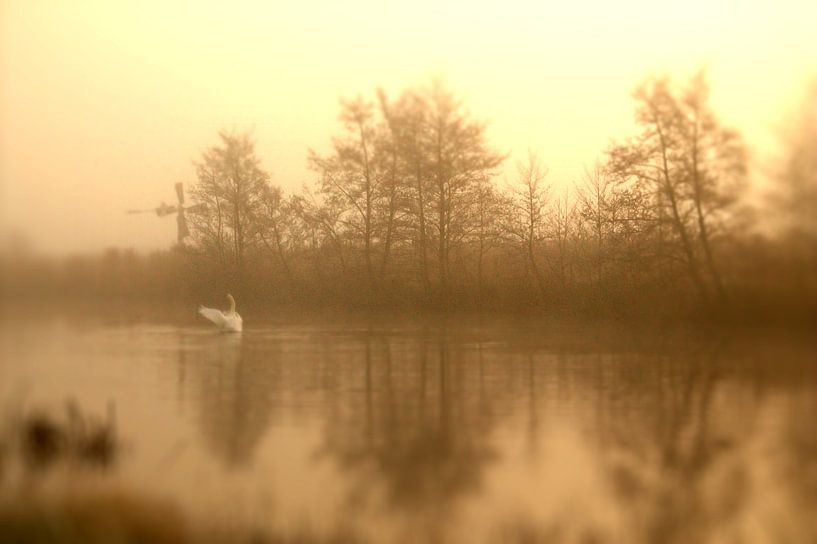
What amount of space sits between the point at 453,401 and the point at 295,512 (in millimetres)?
6251

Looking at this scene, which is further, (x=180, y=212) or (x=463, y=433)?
(x=180, y=212)

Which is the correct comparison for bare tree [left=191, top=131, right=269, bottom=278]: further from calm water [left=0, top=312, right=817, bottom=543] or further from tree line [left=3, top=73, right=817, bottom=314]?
calm water [left=0, top=312, right=817, bottom=543]

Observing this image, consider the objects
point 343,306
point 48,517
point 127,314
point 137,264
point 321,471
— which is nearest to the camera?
point 48,517

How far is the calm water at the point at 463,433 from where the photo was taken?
8438 mm

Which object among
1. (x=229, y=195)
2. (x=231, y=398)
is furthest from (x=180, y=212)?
(x=231, y=398)

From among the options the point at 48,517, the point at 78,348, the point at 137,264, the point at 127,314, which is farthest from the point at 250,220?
the point at 48,517

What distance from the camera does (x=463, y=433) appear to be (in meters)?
11.9

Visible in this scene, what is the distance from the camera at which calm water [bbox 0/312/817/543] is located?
8438mm

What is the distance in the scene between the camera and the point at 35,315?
2162 cm

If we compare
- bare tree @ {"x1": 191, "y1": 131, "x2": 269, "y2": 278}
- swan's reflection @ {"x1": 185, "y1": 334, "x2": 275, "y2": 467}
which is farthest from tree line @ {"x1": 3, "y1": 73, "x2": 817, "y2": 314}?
swan's reflection @ {"x1": 185, "y1": 334, "x2": 275, "y2": 467}

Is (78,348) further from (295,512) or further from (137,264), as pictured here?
(137,264)

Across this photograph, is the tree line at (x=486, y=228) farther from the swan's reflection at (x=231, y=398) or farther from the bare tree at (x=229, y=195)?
the swan's reflection at (x=231, y=398)

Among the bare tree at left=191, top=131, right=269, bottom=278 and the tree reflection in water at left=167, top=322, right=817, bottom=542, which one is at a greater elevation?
the bare tree at left=191, top=131, right=269, bottom=278

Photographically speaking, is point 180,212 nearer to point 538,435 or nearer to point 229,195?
point 229,195
